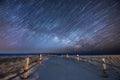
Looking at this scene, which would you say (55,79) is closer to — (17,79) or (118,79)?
(17,79)

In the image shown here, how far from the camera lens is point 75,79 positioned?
7879mm

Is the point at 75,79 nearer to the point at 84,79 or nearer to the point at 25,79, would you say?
the point at 84,79

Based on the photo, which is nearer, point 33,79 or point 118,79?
point 33,79

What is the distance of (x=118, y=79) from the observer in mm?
8258

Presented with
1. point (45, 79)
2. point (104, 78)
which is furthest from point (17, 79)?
point (104, 78)

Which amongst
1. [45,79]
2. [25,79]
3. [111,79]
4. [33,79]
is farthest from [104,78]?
[25,79]

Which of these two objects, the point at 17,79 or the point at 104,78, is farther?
the point at 104,78

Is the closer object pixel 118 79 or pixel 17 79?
pixel 17 79

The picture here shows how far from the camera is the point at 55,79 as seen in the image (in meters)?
7.88

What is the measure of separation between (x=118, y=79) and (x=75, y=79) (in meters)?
3.04

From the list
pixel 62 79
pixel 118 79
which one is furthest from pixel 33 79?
pixel 118 79

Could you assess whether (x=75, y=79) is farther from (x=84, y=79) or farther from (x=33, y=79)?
(x=33, y=79)

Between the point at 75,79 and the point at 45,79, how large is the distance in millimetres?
1967

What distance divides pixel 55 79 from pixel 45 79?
0.65m
